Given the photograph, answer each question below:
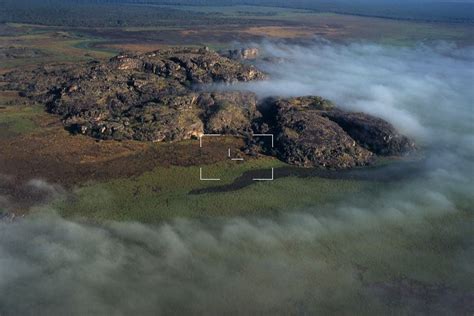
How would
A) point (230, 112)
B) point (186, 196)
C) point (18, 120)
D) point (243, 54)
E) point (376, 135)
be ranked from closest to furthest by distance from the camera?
point (186, 196), point (376, 135), point (230, 112), point (18, 120), point (243, 54)

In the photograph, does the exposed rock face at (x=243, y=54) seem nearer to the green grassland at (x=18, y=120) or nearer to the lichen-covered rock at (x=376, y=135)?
the green grassland at (x=18, y=120)

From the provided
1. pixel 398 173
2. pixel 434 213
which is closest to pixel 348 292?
pixel 434 213

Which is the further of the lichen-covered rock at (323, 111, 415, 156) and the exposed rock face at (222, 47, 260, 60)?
the exposed rock face at (222, 47, 260, 60)

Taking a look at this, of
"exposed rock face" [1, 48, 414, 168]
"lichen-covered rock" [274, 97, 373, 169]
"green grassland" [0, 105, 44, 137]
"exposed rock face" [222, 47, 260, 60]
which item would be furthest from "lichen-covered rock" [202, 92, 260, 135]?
"exposed rock face" [222, 47, 260, 60]

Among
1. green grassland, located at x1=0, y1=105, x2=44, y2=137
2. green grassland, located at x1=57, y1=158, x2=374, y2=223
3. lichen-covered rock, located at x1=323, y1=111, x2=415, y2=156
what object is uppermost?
lichen-covered rock, located at x1=323, y1=111, x2=415, y2=156

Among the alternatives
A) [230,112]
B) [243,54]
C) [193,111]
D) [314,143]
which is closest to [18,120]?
[193,111]

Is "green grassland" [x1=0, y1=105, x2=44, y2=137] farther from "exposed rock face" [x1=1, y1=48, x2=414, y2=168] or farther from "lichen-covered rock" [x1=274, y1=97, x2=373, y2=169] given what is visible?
"lichen-covered rock" [x1=274, y1=97, x2=373, y2=169]

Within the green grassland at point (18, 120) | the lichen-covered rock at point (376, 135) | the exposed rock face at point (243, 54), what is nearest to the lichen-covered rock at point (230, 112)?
the lichen-covered rock at point (376, 135)

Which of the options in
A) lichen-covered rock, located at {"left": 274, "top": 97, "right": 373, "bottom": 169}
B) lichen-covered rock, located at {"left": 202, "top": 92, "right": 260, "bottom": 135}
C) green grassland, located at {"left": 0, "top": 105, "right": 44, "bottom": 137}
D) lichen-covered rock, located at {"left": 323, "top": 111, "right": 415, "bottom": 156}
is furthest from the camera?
lichen-covered rock, located at {"left": 202, "top": 92, "right": 260, "bottom": 135}

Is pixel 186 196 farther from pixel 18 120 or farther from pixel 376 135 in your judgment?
pixel 18 120
